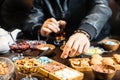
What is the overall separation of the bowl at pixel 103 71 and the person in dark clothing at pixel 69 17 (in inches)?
11.5

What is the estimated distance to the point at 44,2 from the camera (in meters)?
2.07

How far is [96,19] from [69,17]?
389 mm

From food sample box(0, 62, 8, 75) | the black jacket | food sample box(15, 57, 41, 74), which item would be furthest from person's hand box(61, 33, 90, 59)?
the black jacket

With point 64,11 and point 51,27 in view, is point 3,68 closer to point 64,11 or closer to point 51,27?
point 51,27

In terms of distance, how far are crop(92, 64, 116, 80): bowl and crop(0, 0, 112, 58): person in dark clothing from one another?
0.29 metres

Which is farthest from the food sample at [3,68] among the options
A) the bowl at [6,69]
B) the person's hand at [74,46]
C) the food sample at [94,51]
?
the food sample at [94,51]

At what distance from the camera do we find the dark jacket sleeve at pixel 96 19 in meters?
1.63

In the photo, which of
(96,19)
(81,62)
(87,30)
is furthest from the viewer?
(96,19)

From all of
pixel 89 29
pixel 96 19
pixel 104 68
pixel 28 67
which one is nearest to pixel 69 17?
pixel 96 19

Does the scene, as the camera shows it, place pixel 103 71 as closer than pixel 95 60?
Yes

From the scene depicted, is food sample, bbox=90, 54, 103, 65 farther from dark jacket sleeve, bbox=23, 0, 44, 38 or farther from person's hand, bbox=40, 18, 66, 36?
dark jacket sleeve, bbox=23, 0, 44, 38

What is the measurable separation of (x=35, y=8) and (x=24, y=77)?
3.04 feet

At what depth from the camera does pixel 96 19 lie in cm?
173

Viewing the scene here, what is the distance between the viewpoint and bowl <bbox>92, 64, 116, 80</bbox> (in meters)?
1.23
